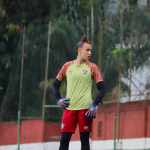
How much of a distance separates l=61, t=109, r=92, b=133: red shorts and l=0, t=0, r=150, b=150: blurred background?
496 cm

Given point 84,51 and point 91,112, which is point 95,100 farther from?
point 84,51

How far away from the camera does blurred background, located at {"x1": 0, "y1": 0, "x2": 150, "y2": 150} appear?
50.5 feet

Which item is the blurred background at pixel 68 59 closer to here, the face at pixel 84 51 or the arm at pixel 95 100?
the arm at pixel 95 100

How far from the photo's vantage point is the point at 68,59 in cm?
1717

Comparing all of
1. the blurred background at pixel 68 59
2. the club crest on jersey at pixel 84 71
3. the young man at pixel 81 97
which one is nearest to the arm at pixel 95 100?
the young man at pixel 81 97

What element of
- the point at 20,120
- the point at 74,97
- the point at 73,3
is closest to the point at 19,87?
the point at 20,120

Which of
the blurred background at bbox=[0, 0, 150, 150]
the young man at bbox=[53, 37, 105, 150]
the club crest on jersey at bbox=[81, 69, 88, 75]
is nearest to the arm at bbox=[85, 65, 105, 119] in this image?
the young man at bbox=[53, 37, 105, 150]

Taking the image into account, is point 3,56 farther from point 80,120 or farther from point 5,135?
point 80,120

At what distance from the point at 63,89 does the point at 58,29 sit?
2152 mm

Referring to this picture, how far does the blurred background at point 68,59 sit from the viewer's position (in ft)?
50.5

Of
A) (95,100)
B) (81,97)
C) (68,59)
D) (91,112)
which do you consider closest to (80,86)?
(81,97)

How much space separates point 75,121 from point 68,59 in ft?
23.6

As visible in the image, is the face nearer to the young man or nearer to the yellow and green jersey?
the young man

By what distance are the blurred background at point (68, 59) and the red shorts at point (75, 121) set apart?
16.3 feet
